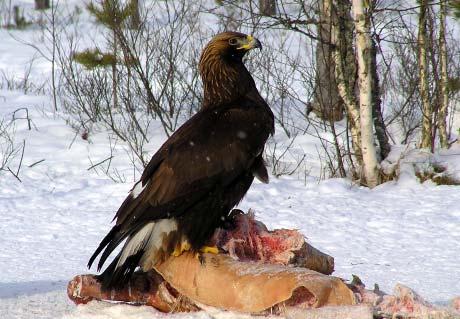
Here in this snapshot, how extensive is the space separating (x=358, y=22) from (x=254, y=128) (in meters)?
4.09

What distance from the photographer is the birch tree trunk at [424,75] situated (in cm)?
997

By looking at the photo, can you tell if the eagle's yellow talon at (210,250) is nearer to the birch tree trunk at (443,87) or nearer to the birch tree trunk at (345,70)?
the birch tree trunk at (345,70)

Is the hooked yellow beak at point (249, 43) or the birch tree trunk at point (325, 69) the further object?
the birch tree trunk at point (325, 69)

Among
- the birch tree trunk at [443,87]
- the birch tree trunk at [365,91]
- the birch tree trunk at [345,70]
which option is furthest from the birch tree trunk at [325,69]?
the birch tree trunk at [443,87]

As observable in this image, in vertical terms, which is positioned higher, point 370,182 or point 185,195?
point 185,195

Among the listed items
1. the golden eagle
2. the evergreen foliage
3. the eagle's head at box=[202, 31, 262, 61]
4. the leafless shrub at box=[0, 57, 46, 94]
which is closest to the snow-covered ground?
the golden eagle

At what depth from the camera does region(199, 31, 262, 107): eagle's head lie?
17.2ft

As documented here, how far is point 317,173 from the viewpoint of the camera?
1034cm

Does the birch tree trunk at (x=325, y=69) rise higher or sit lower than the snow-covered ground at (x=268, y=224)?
higher

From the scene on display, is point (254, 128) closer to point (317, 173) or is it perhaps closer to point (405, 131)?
point (317, 173)

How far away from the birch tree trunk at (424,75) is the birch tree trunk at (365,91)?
3.71 ft

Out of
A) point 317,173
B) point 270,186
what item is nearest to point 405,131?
point 317,173

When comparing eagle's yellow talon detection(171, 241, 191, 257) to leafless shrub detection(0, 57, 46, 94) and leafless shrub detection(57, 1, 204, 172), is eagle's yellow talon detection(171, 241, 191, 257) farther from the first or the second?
leafless shrub detection(0, 57, 46, 94)

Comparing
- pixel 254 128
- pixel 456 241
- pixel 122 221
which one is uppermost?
pixel 254 128
